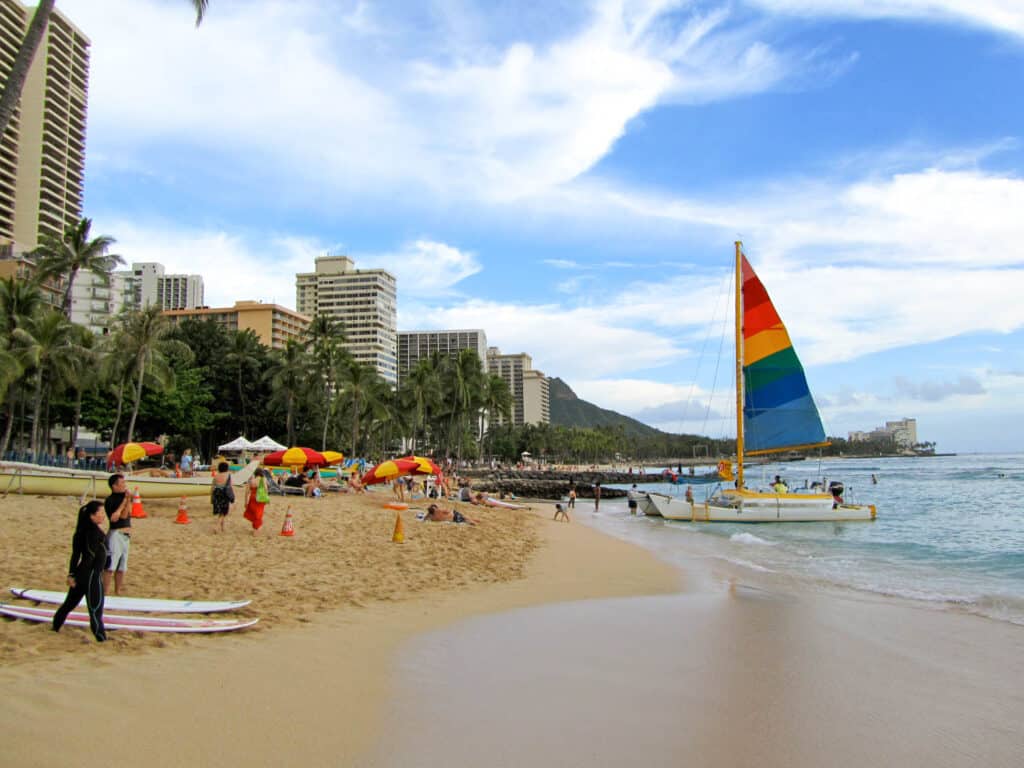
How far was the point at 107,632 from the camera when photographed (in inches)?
250

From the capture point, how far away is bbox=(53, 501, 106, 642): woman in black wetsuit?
6074 mm

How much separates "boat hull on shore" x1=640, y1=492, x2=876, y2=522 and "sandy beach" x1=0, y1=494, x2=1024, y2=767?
48.8 feet

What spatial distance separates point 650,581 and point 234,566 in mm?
7035

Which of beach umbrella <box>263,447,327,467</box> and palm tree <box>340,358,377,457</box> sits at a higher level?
palm tree <box>340,358,377,457</box>

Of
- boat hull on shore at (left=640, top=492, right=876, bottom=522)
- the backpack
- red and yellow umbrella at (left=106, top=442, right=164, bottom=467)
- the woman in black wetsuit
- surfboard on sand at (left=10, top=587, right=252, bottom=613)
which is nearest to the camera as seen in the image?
the woman in black wetsuit

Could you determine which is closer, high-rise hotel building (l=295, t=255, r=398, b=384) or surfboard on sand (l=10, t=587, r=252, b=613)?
surfboard on sand (l=10, t=587, r=252, b=613)

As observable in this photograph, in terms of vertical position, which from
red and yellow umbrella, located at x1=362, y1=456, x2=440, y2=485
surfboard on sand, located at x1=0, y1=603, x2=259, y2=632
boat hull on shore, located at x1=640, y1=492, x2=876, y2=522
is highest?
red and yellow umbrella, located at x1=362, y1=456, x2=440, y2=485

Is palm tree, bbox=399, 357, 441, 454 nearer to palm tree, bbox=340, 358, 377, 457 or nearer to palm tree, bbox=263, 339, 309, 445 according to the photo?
palm tree, bbox=340, 358, 377, 457

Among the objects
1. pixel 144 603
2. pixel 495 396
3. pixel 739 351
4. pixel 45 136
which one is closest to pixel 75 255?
pixel 739 351

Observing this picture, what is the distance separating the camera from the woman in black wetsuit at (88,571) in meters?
6.07

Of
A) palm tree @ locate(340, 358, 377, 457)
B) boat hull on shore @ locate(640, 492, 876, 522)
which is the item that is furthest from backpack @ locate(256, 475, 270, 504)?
palm tree @ locate(340, 358, 377, 457)

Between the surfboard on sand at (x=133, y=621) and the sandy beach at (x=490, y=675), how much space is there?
0.17 m

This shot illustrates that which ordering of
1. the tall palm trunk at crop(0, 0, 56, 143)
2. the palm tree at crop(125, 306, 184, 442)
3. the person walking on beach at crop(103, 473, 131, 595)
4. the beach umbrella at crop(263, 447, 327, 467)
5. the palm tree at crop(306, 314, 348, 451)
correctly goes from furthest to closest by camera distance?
the palm tree at crop(306, 314, 348, 451), the palm tree at crop(125, 306, 184, 442), the beach umbrella at crop(263, 447, 327, 467), the tall palm trunk at crop(0, 0, 56, 143), the person walking on beach at crop(103, 473, 131, 595)

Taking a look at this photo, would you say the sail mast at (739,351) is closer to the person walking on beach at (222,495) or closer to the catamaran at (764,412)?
the catamaran at (764,412)
